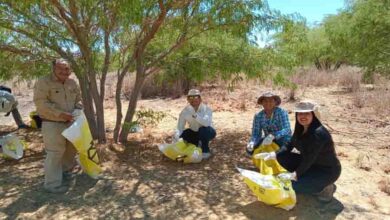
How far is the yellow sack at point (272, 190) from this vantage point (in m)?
4.13

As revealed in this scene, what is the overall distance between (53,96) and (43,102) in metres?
0.13

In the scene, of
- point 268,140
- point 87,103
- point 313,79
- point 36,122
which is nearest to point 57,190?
point 87,103

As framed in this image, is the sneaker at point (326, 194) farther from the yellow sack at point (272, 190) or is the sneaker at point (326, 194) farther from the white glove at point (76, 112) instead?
the white glove at point (76, 112)

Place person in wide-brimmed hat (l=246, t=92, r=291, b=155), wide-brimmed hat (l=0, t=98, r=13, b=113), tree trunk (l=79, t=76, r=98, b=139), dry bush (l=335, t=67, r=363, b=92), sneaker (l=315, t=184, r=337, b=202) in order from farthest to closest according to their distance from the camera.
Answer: dry bush (l=335, t=67, r=363, b=92), wide-brimmed hat (l=0, t=98, r=13, b=113), tree trunk (l=79, t=76, r=98, b=139), person in wide-brimmed hat (l=246, t=92, r=291, b=155), sneaker (l=315, t=184, r=337, b=202)

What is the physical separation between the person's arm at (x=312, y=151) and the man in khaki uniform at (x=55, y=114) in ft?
7.80

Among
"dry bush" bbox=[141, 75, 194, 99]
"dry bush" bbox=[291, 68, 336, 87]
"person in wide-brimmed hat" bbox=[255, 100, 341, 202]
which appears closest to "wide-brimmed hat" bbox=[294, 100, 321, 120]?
"person in wide-brimmed hat" bbox=[255, 100, 341, 202]

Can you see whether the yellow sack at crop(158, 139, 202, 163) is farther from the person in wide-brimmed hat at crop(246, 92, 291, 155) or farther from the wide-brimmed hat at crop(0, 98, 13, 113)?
the wide-brimmed hat at crop(0, 98, 13, 113)

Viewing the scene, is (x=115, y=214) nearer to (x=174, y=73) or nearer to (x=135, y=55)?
(x=135, y=55)

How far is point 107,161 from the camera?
5855 mm

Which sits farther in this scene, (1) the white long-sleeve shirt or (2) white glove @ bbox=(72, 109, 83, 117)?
(1) the white long-sleeve shirt

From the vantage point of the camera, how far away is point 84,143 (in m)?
4.86

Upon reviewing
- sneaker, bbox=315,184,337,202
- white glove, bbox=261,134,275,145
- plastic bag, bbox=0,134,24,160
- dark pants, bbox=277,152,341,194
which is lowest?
sneaker, bbox=315,184,337,202

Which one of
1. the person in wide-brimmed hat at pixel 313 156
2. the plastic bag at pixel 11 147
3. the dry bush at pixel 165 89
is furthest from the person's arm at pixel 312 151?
the dry bush at pixel 165 89

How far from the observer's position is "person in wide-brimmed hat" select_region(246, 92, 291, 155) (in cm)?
532
